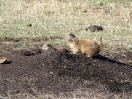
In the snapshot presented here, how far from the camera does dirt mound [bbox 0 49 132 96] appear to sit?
8.28 m

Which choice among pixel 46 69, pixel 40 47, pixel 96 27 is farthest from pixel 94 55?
pixel 96 27

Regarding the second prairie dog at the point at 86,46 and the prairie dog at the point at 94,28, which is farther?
the prairie dog at the point at 94,28

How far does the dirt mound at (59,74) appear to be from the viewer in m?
8.28

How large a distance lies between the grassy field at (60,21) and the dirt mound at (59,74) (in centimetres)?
228

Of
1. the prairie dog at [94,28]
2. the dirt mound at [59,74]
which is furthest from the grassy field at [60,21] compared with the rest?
the dirt mound at [59,74]

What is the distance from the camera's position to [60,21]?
15.1 meters

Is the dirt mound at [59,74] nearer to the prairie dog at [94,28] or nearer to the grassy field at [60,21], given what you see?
the grassy field at [60,21]

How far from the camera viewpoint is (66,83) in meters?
8.50

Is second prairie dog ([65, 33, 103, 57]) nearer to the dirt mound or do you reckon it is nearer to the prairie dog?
the dirt mound

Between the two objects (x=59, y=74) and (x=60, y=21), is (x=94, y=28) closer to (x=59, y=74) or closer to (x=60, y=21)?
(x=60, y=21)

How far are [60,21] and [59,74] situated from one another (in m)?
6.45

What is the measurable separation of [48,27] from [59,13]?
6.72ft

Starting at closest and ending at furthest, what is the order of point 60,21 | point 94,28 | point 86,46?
point 86,46 < point 94,28 < point 60,21

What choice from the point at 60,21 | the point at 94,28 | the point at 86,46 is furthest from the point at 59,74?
the point at 60,21
